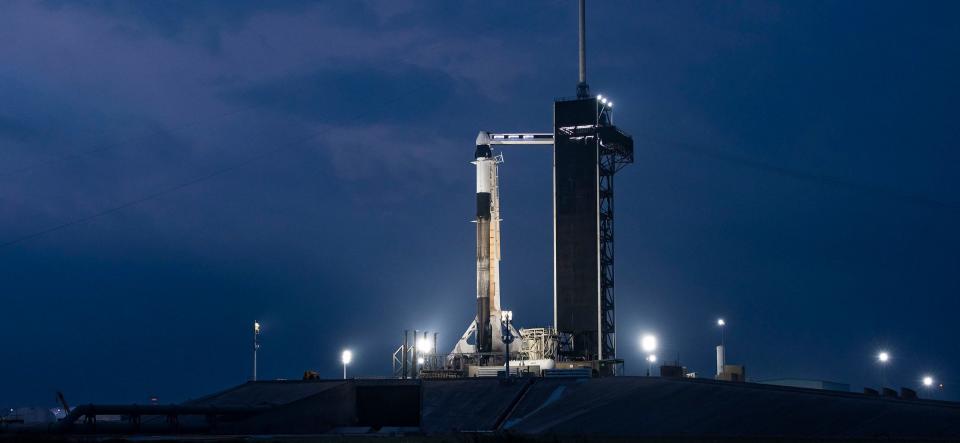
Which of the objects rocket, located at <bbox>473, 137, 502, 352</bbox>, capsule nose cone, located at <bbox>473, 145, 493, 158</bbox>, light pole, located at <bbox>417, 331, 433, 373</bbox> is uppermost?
capsule nose cone, located at <bbox>473, 145, 493, 158</bbox>

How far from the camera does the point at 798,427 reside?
44031 mm

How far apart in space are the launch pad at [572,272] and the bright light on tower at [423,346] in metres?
1.58

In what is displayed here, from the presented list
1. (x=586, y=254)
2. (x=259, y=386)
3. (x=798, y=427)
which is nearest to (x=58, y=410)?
(x=259, y=386)

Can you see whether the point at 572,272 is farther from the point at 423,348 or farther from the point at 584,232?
the point at 423,348

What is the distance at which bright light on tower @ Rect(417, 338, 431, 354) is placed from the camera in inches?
3580

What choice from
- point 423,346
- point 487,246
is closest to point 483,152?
point 487,246

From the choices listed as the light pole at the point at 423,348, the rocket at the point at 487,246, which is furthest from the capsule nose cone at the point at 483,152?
the light pole at the point at 423,348

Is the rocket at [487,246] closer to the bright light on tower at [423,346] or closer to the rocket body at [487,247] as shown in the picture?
the rocket body at [487,247]

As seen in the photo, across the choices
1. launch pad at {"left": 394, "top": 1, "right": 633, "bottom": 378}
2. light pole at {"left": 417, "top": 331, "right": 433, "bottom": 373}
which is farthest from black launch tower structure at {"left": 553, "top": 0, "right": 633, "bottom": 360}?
light pole at {"left": 417, "top": 331, "right": 433, "bottom": 373}

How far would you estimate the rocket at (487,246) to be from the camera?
88.8 metres

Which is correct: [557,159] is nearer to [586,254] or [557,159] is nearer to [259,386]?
[586,254]

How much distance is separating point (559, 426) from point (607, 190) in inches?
1463

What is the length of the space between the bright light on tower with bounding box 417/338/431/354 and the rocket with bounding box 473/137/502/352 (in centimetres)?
464

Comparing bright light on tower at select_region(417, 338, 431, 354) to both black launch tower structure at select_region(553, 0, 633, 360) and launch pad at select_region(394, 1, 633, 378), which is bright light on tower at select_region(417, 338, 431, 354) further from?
black launch tower structure at select_region(553, 0, 633, 360)
